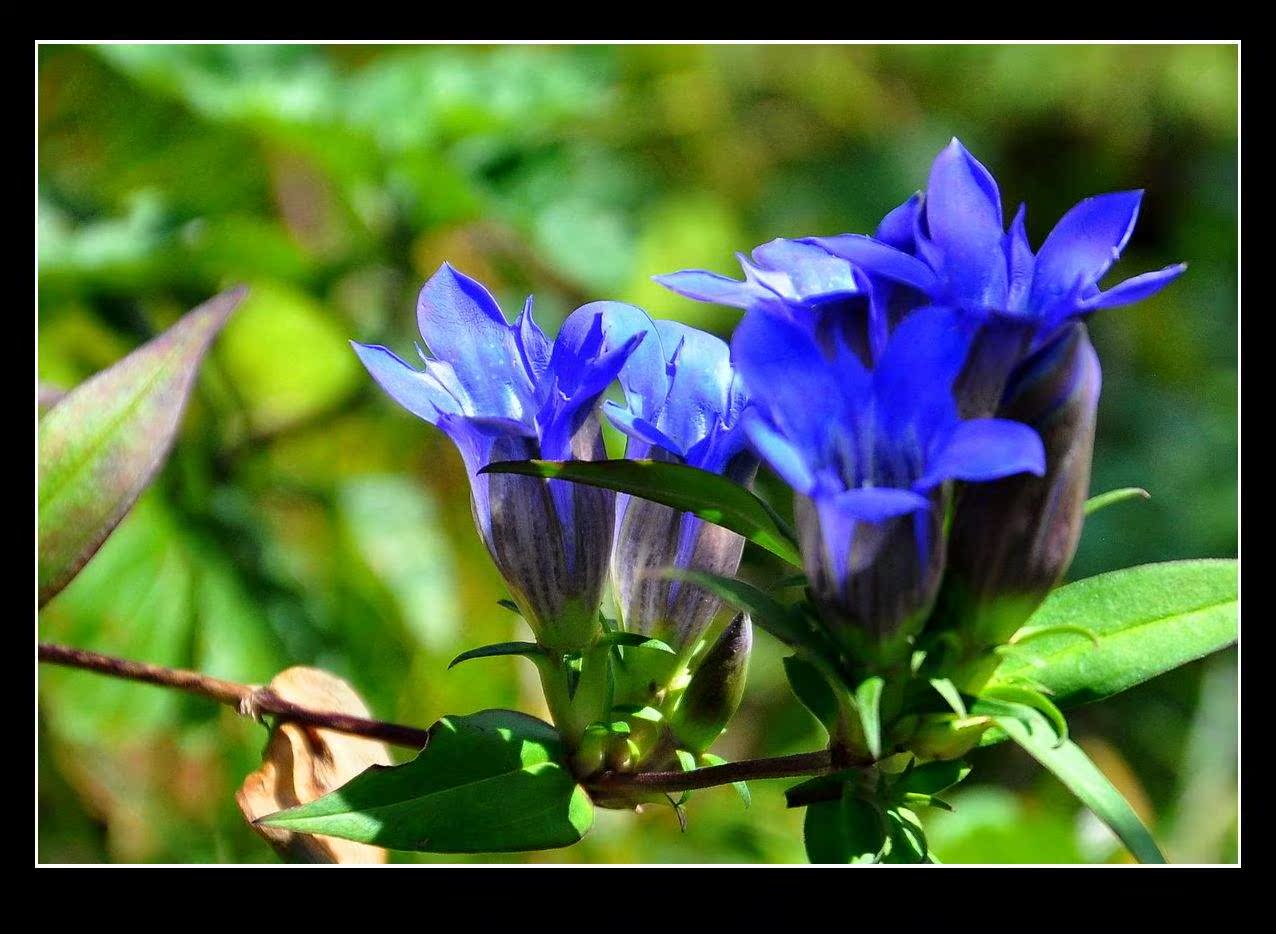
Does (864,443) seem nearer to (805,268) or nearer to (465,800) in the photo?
(805,268)

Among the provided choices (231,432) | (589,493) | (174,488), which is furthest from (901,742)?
(231,432)

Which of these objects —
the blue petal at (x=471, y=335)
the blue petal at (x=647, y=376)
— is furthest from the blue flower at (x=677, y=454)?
the blue petal at (x=471, y=335)

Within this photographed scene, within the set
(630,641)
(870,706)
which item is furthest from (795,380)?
(630,641)

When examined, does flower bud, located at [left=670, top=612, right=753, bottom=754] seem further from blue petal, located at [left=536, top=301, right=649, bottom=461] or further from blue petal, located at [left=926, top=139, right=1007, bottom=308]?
blue petal, located at [left=926, top=139, right=1007, bottom=308]

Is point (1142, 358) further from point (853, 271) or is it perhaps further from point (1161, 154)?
point (853, 271)

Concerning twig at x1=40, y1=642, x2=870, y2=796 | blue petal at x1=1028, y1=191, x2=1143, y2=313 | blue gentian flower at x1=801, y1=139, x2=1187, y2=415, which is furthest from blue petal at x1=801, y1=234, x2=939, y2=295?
twig at x1=40, y1=642, x2=870, y2=796

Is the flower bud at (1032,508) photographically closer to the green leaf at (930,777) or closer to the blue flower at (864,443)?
the blue flower at (864,443)
